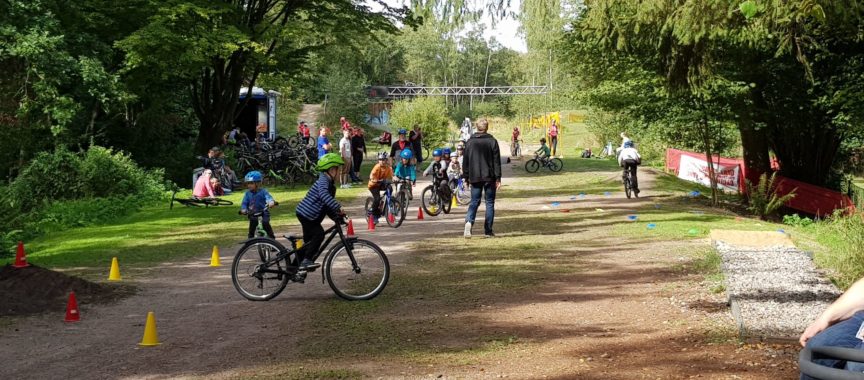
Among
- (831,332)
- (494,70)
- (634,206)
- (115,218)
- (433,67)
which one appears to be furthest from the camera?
(494,70)

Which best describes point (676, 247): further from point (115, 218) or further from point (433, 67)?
point (433, 67)

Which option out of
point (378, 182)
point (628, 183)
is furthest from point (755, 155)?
point (378, 182)

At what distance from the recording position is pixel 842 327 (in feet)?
9.23

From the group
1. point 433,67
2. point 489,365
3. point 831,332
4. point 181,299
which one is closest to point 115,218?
point 181,299

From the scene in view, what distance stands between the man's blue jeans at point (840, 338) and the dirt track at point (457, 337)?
11.9 feet

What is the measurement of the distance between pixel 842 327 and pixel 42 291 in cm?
884

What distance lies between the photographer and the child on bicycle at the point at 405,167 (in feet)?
56.4

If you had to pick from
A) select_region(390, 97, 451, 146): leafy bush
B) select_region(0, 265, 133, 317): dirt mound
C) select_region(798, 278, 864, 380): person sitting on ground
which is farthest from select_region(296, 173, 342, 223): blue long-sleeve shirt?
select_region(390, 97, 451, 146): leafy bush

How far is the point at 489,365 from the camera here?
686 centimetres

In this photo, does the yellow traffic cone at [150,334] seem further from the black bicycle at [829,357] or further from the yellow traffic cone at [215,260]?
the black bicycle at [829,357]

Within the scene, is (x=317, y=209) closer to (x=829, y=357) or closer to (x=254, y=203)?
(x=254, y=203)

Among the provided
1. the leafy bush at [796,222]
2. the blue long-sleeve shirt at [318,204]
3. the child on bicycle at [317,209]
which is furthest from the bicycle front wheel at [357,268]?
the leafy bush at [796,222]

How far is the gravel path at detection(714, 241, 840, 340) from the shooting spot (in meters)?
7.11

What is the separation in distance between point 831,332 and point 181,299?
818cm
